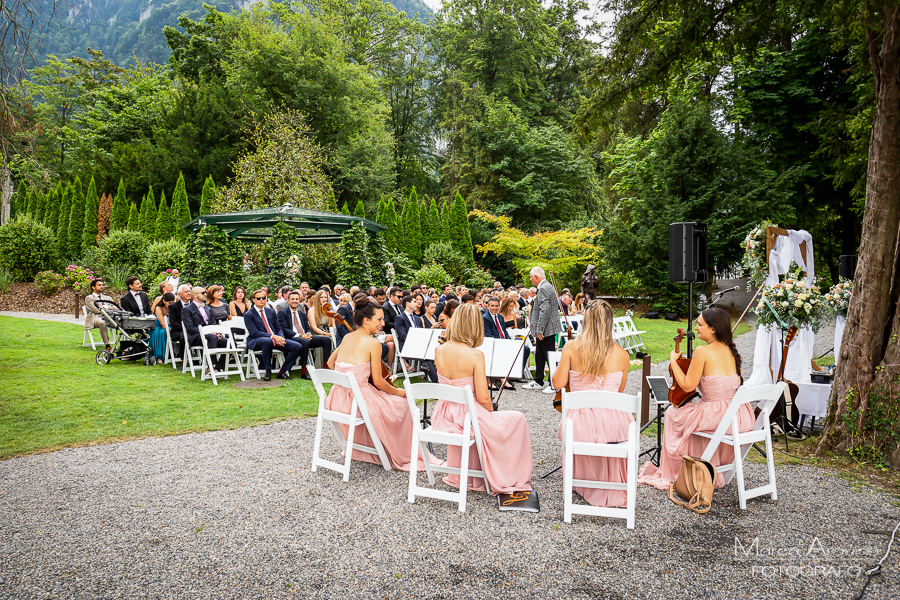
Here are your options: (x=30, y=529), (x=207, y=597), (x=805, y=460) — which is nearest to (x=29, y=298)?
(x=30, y=529)

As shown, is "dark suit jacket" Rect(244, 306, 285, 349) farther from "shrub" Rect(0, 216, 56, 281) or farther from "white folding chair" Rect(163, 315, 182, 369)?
"shrub" Rect(0, 216, 56, 281)

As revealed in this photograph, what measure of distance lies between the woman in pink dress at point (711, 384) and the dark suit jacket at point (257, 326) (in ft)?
21.6

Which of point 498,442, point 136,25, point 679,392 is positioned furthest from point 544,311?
point 136,25

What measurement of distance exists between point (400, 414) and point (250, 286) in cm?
1237

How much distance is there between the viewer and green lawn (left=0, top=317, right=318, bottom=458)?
593 centimetres

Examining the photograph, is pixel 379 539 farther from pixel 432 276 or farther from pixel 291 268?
pixel 432 276

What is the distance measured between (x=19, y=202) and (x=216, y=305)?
30345 millimetres

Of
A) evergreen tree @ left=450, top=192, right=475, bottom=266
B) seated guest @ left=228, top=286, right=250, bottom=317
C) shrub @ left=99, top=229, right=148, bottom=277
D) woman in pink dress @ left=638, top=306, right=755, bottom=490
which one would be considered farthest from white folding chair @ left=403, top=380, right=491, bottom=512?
evergreen tree @ left=450, top=192, right=475, bottom=266

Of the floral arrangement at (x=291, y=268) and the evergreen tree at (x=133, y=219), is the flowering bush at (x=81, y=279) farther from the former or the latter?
the floral arrangement at (x=291, y=268)

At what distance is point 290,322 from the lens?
31.4 feet

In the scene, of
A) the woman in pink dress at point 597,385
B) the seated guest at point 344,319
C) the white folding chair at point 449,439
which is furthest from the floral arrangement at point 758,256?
the seated guest at point 344,319

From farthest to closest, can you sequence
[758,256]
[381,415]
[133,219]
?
[133,219]
[758,256]
[381,415]

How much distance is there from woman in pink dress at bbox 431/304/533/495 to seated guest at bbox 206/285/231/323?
643 cm

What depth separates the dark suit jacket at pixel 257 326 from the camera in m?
8.88
